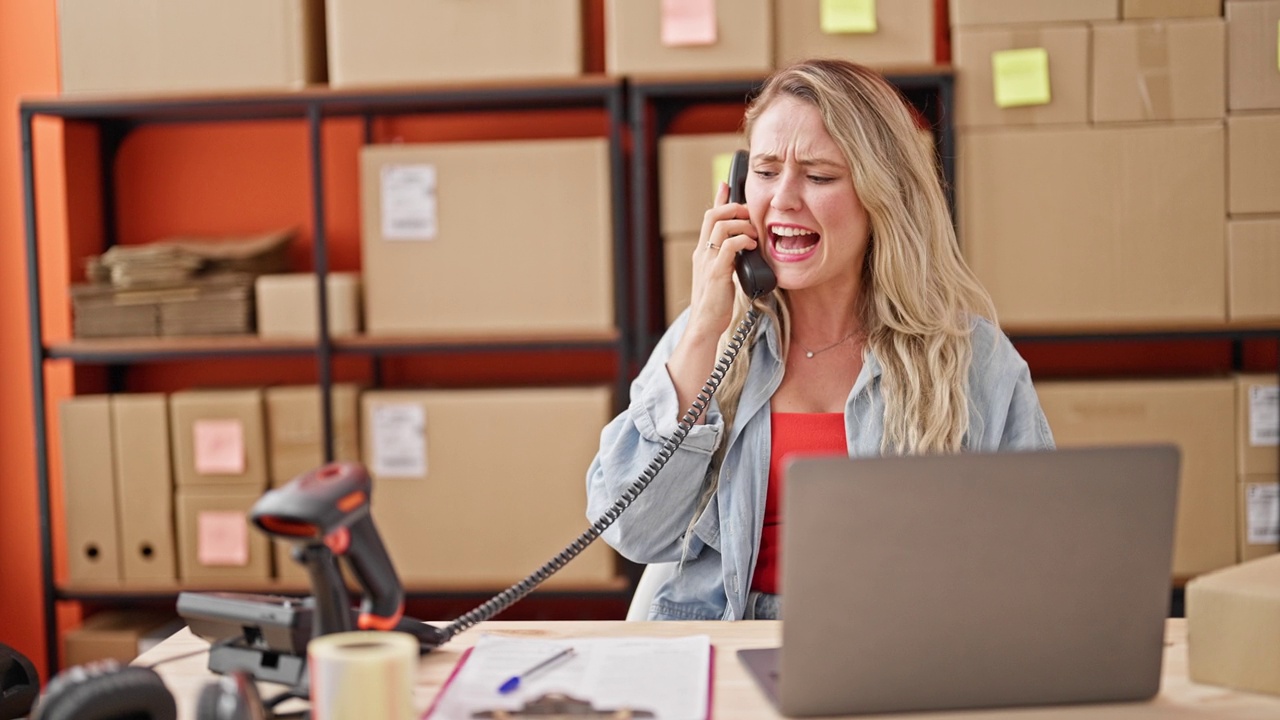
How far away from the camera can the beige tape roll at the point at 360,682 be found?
3.11ft

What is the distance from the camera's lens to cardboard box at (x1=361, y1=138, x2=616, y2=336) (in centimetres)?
270

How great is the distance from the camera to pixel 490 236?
2719 millimetres

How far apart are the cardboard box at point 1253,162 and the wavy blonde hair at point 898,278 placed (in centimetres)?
103

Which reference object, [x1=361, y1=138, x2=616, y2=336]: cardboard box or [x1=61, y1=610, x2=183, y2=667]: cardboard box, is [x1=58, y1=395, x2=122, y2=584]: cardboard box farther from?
[x1=361, y1=138, x2=616, y2=336]: cardboard box

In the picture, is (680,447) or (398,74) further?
(398,74)


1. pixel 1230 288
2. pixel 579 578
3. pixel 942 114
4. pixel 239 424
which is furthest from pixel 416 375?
pixel 1230 288

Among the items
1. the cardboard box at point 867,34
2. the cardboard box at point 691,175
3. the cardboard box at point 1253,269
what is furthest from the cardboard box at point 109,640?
the cardboard box at point 1253,269

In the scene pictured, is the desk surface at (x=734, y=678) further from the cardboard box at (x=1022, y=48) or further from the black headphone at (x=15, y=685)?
the cardboard box at (x=1022, y=48)

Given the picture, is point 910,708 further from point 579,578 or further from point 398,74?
point 398,74

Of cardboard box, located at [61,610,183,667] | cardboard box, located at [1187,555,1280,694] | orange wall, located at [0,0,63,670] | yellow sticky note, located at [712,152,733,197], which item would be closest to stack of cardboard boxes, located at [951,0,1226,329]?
yellow sticky note, located at [712,152,733,197]

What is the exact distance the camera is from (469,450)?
2.73 meters

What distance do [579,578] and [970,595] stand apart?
181 centimetres

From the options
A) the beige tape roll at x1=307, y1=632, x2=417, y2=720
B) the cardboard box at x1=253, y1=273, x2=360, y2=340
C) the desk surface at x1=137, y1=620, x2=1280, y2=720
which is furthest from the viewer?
the cardboard box at x1=253, y1=273, x2=360, y2=340

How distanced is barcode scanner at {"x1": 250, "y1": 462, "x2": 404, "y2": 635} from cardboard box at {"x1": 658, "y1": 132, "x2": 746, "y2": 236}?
5.52 ft
